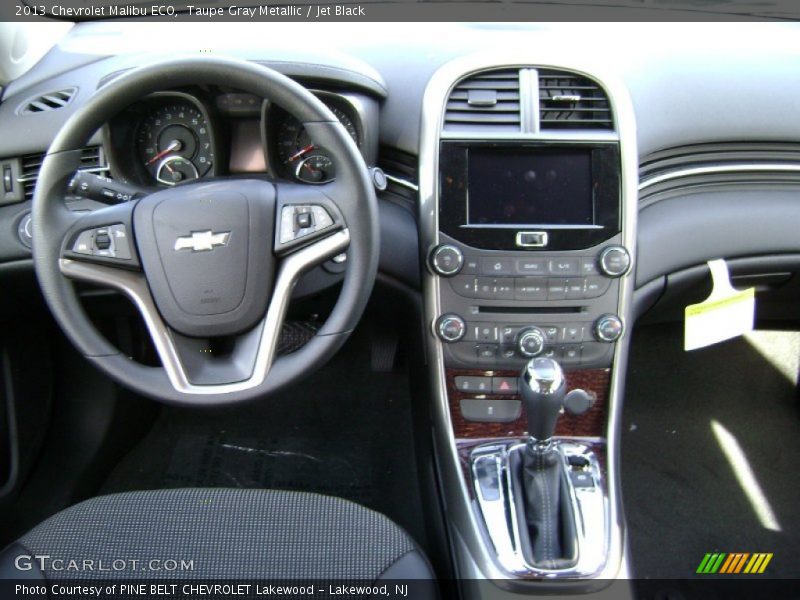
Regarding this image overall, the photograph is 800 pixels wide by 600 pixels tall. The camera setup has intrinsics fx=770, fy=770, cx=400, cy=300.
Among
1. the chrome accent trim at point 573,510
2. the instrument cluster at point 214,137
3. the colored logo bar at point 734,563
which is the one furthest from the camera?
the colored logo bar at point 734,563

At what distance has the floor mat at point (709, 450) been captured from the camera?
187 centimetres

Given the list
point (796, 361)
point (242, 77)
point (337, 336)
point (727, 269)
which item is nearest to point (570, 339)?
point (727, 269)

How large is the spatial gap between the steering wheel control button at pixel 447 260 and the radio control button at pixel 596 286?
0.79 ft

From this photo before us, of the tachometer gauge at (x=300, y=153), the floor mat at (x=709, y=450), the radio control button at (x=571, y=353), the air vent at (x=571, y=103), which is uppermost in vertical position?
the air vent at (x=571, y=103)

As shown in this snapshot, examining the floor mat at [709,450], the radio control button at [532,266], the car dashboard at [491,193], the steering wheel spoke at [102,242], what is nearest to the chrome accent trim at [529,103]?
the car dashboard at [491,193]

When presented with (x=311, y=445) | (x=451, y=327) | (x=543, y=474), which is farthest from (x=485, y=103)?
(x=311, y=445)

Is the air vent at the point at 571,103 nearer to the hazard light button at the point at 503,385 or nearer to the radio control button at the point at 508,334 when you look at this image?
the radio control button at the point at 508,334

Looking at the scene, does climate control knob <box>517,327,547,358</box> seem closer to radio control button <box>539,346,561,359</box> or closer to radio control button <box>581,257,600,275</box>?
radio control button <box>539,346,561,359</box>

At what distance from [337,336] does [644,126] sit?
0.81m

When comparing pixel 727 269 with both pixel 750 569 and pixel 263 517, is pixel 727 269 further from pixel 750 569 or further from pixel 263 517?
pixel 263 517

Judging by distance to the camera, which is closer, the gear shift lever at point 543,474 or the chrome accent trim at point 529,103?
the gear shift lever at point 543,474

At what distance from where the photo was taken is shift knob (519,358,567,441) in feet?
4.03

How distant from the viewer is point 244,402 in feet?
3.77

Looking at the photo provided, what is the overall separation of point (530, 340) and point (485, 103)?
0.45 meters
